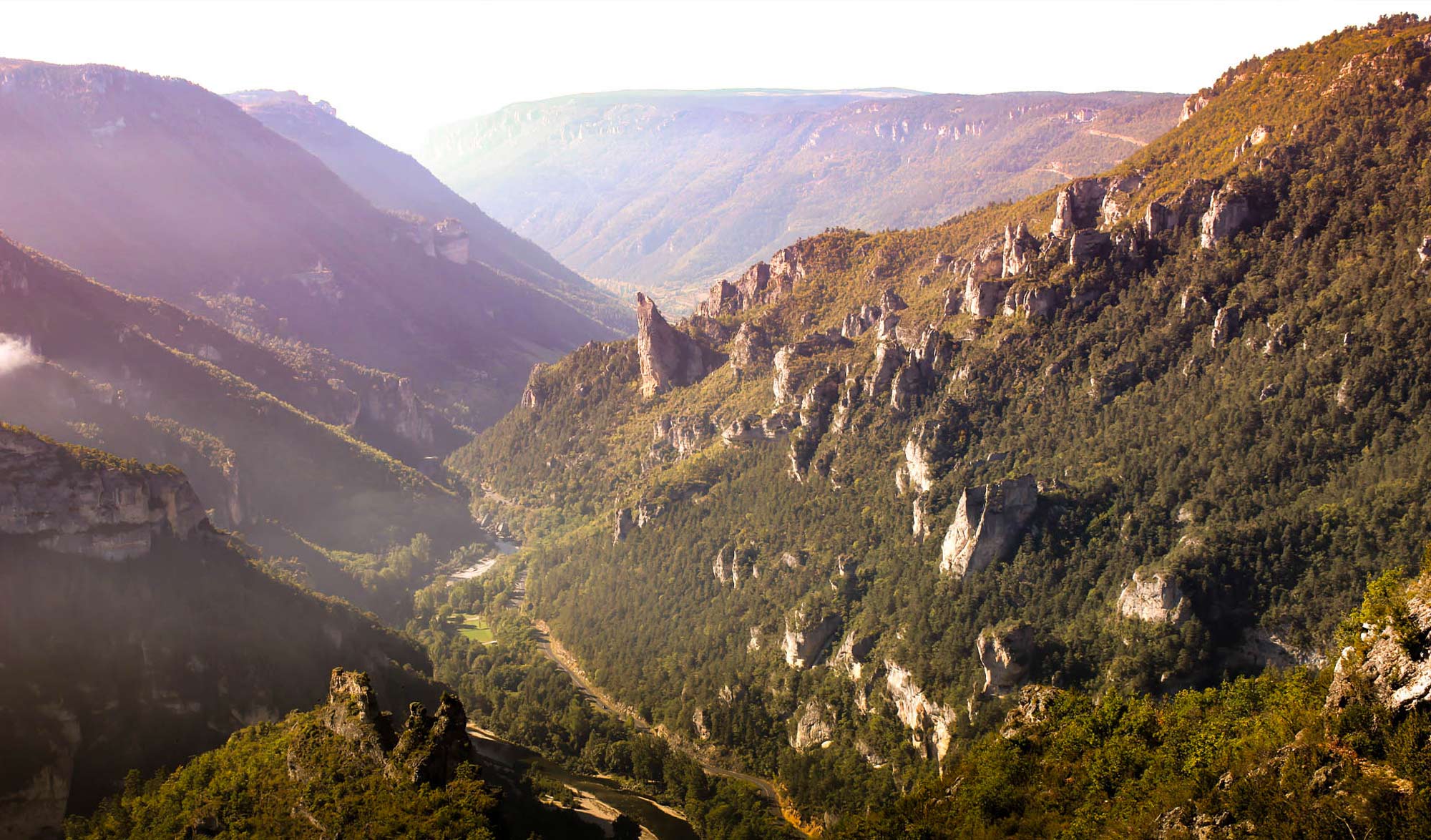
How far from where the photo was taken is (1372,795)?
4078 cm


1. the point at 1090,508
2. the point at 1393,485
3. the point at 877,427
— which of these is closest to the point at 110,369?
the point at 877,427

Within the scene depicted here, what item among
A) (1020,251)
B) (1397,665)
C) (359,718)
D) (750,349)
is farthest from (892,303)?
(1397,665)

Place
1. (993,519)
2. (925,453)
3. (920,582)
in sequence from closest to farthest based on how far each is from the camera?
(993,519) < (920,582) < (925,453)

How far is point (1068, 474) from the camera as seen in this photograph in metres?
116

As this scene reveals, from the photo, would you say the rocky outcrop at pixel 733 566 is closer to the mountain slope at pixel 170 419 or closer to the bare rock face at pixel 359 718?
the mountain slope at pixel 170 419

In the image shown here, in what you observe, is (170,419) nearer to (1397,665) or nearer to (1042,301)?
(1042,301)

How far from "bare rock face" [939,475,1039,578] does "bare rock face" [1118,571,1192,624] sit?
48.5 ft

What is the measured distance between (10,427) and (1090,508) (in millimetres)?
105005

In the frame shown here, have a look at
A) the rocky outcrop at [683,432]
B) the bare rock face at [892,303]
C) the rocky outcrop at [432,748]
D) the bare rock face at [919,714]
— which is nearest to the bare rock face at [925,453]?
the bare rock face at [919,714]

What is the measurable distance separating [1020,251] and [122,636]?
11736cm

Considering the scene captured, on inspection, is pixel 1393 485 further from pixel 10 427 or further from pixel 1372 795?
pixel 10 427

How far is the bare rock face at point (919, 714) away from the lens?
312ft

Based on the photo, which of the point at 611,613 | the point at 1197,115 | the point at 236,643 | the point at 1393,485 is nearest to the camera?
the point at 1393,485

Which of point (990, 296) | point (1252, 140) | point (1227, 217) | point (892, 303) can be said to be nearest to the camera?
point (1227, 217)
